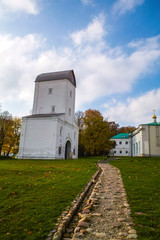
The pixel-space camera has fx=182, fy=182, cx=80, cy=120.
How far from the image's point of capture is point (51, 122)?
3070cm

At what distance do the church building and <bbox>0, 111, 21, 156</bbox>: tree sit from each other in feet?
21.5

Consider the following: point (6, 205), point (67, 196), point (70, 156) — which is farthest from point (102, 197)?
point (70, 156)

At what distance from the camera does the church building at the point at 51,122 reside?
3023 centimetres

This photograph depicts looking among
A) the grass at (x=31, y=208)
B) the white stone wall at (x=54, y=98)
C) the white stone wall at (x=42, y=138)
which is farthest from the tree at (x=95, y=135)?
the grass at (x=31, y=208)

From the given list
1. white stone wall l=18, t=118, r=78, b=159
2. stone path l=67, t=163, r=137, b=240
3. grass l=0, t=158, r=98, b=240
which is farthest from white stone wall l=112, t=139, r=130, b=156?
stone path l=67, t=163, r=137, b=240

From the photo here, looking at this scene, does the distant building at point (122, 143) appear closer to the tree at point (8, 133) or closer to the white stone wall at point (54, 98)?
the white stone wall at point (54, 98)

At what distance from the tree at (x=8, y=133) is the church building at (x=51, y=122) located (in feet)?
21.5

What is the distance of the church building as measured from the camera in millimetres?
30234

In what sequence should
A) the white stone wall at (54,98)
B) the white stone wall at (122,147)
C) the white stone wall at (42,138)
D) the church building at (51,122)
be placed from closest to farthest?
the white stone wall at (42,138)
the church building at (51,122)
the white stone wall at (54,98)
the white stone wall at (122,147)

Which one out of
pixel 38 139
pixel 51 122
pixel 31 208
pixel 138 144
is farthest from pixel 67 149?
pixel 31 208

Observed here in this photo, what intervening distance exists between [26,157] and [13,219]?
1092 inches

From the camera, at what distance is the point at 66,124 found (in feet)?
112

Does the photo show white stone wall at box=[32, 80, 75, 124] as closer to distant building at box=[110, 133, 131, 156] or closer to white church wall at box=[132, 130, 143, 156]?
white church wall at box=[132, 130, 143, 156]

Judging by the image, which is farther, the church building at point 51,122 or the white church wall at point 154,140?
the white church wall at point 154,140
